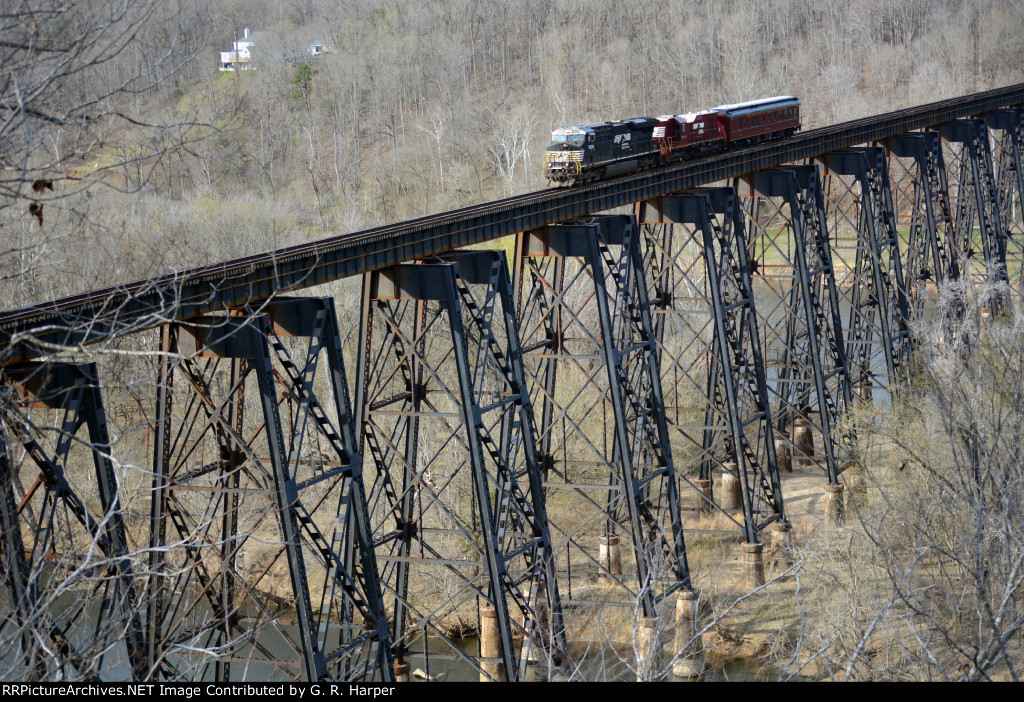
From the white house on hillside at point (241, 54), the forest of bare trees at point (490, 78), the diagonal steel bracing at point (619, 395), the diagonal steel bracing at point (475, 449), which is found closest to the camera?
the diagonal steel bracing at point (475, 449)

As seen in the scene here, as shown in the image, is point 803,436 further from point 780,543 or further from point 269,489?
point 269,489

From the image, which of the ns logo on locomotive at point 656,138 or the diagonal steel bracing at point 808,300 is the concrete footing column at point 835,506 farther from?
the ns logo on locomotive at point 656,138

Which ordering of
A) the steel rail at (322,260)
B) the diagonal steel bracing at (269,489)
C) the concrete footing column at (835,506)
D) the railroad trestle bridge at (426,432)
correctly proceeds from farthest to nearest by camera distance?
the concrete footing column at (835,506), the diagonal steel bracing at (269,489), the railroad trestle bridge at (426,432), the steel rail at (322,260)

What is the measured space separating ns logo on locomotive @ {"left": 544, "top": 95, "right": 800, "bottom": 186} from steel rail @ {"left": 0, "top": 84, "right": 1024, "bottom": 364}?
2.33m

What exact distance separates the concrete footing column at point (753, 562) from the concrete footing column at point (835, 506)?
306cm

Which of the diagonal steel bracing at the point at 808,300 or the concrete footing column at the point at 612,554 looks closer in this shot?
the concrete footing column at the point at 612,554

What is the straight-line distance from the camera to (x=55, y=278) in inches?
1208

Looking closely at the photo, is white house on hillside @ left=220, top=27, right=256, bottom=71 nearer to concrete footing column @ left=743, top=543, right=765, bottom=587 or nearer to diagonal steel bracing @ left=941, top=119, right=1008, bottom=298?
diagonal steel bracing @ left=941, top=119, right=1008, bottom=298

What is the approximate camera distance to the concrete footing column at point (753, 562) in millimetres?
20875

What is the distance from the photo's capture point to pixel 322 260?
44.9 feet

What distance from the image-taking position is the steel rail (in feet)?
30.7

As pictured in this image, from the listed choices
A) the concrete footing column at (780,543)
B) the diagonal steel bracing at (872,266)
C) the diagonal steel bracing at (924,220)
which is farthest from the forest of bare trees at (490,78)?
the concrete footing column at (780,543)

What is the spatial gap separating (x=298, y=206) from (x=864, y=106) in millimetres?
33337

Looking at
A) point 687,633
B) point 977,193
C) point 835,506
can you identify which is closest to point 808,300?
point 835,506
